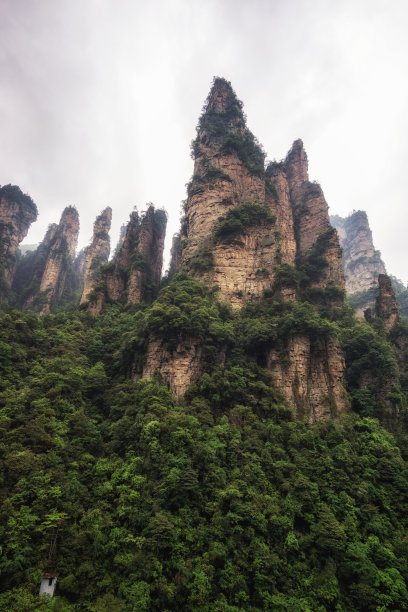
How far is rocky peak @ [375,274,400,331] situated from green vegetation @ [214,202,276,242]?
13.0 m

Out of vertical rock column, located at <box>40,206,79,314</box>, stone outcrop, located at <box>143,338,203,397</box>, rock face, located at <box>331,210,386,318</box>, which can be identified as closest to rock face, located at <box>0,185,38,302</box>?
vertical rock column, located at <box>40,206,79,314</box>

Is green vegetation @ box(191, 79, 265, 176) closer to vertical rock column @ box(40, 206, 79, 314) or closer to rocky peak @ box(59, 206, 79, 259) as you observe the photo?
vertical rock column @ box(40, 206, 79, 314)

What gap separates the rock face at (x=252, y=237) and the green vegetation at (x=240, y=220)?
10cm

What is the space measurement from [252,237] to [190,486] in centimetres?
2607

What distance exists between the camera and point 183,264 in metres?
35.6

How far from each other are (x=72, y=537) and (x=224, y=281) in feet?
79.5

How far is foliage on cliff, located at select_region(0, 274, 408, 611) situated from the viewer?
38.7 ft

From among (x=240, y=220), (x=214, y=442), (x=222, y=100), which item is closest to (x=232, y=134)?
(x=222, y=100)

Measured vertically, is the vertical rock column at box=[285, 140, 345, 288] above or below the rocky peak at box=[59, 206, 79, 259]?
below

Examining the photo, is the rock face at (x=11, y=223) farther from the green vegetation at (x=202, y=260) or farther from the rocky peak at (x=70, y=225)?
the green vegetation at (x=202, y=260)

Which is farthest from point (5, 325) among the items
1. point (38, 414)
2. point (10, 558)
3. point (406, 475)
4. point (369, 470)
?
point (406, 475)

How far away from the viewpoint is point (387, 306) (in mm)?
30469

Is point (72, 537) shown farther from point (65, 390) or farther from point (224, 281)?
point (224, 281)

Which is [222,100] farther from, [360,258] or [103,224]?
[360,258]
